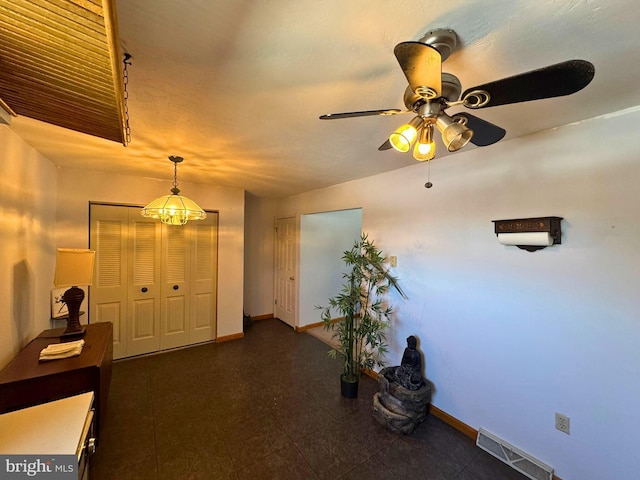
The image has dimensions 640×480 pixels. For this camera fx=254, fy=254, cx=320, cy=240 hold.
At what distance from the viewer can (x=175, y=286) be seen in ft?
Result: 11.6

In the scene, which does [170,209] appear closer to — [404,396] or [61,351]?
[61,351]

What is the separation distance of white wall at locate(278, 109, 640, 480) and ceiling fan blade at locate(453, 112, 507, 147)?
0.95m

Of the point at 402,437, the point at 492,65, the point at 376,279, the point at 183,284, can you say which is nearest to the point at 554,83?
the point at 492,65

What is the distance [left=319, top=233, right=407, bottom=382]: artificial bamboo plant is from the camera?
8.53ft

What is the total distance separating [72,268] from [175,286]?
1.61 metres

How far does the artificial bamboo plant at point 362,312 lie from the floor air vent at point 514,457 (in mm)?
975

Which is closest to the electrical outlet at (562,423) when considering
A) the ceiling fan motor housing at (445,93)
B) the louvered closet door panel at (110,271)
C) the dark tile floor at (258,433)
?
the dark tile floor at (258,433)

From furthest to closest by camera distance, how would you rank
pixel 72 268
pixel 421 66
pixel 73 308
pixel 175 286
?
pixel 175 286 < pixel 73 308 < pixel 72 268 < pixel 421 66

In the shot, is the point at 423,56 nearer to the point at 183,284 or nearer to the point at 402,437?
the point at 402,437

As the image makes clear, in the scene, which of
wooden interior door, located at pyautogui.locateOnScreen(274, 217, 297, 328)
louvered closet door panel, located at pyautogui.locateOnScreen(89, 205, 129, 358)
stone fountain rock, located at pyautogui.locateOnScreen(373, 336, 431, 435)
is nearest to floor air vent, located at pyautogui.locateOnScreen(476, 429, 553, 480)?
stone fountain rock, located at pyautogui.locateOnScreen(373, 336, 431, 435)

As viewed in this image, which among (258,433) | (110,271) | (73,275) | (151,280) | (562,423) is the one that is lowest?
(258,433)

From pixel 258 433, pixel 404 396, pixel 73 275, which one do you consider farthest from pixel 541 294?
pixel 73 275

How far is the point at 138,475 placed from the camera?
1709 mm

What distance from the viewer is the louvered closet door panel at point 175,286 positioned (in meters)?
3.45
